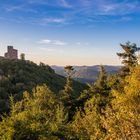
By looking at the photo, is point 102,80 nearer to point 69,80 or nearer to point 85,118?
point 69,80

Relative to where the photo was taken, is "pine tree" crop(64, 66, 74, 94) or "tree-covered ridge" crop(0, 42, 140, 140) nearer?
"tree-covered ridge" crop(0, 42, 140, 140)

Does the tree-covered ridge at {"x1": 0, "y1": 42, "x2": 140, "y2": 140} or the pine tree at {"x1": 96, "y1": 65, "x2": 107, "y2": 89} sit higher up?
the pine tree at {"x1": 96, "y1": 65, "x2": 107, "y2": 89}

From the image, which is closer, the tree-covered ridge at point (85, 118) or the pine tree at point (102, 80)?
the tree-covered ridge at point (85, 118)

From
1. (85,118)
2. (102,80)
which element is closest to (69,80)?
(102,80)

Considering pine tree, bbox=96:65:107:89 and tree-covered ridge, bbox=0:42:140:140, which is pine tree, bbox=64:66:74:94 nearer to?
tree-covered ridge, bbox=0:42:140:140

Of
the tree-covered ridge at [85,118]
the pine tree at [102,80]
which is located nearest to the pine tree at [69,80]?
the tree-covered ridge at [85,118]

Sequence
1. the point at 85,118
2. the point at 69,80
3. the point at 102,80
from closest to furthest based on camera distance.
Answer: the point at 85,118
the point at 102,80
the point at 69,80

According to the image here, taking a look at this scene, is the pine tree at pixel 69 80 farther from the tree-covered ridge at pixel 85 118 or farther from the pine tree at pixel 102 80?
the pine tree at pixel 102 80

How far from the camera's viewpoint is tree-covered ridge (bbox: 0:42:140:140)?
1130 inches

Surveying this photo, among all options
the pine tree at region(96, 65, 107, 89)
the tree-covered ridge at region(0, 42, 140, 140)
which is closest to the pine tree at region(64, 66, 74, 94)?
the tree-covered ridge at region(0, 42, 140, 140)

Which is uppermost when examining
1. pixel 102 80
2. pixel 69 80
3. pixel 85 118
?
pixel 102 80

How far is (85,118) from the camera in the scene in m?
53.8

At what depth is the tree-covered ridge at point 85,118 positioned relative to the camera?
94.2 feet

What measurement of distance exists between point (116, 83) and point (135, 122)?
161 ft
